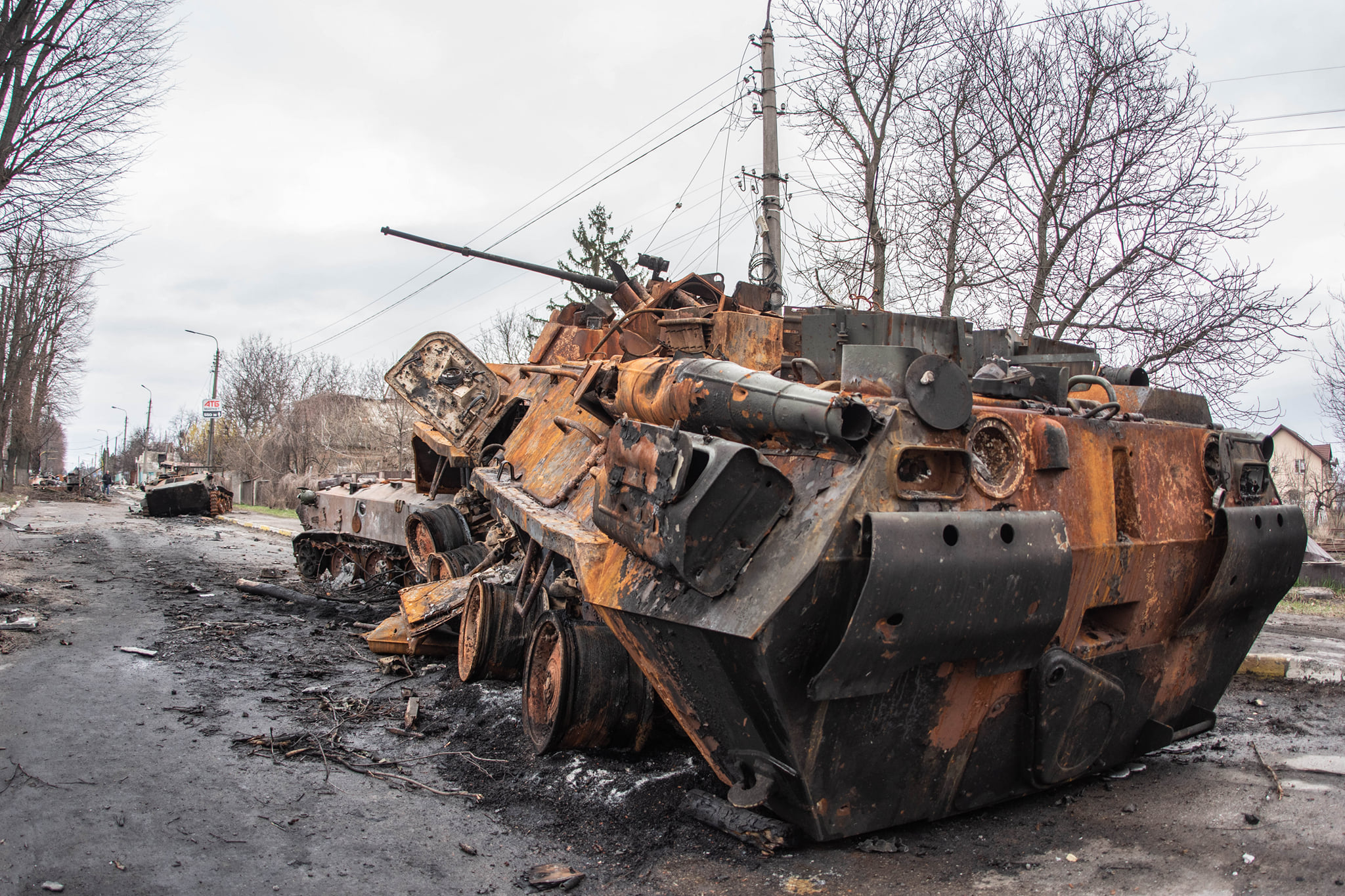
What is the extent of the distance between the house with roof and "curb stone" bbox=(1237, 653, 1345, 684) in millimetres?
1120

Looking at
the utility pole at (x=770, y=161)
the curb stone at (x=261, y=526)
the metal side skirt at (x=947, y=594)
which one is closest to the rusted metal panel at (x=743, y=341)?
the metal side skirt at (x=947, y=594)

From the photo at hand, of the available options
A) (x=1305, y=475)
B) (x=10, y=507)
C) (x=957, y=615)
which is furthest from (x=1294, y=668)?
(x=10, y=507)

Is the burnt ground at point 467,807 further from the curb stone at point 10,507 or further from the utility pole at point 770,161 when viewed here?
the curb stone at point 10,507

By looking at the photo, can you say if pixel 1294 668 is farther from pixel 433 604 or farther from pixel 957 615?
pixel 433 604

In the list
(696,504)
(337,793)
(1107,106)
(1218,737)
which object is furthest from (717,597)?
(1107,106)

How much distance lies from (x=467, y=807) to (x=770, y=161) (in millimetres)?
10389

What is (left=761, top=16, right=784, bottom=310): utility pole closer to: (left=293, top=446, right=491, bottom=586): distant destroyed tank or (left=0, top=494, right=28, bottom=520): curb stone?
(left=293, top=446, right=491, bottom=586): distant destroyed tank

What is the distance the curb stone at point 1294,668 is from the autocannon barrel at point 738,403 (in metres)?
4.93

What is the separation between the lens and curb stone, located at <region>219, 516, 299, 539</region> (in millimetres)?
20725

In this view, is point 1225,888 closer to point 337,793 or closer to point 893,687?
point 893,687

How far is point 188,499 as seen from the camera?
1058 inches

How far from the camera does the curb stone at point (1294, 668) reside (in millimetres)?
6637

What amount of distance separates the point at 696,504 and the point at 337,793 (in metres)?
2.41

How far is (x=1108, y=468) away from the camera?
3961 mm
